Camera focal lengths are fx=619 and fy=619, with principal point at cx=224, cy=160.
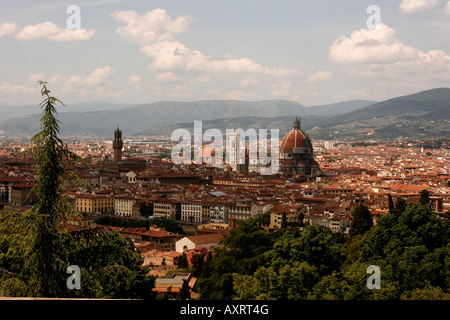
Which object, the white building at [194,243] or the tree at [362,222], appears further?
the white building at [194,243]

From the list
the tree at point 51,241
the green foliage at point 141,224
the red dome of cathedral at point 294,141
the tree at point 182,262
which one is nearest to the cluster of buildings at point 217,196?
the red dome of cathedral at point 294,141

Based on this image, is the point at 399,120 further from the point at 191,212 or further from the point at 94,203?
the point at 191,212

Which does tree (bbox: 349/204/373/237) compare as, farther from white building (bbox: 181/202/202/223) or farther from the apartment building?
the apartment building

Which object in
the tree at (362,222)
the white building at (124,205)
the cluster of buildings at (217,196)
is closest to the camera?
the tree at (362,222)

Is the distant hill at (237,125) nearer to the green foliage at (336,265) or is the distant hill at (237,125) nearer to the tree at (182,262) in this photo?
the tree at (182,262)

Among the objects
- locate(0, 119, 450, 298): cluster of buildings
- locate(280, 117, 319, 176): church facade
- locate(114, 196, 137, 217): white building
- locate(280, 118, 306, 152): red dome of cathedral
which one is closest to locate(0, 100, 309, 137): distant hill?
locate(280, 118, 306, 152): red dome of cathedral

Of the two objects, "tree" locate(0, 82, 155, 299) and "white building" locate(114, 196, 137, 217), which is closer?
"tree" locate(0, 82, 155, 299)

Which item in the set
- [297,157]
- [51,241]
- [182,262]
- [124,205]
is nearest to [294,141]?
[297,157]
